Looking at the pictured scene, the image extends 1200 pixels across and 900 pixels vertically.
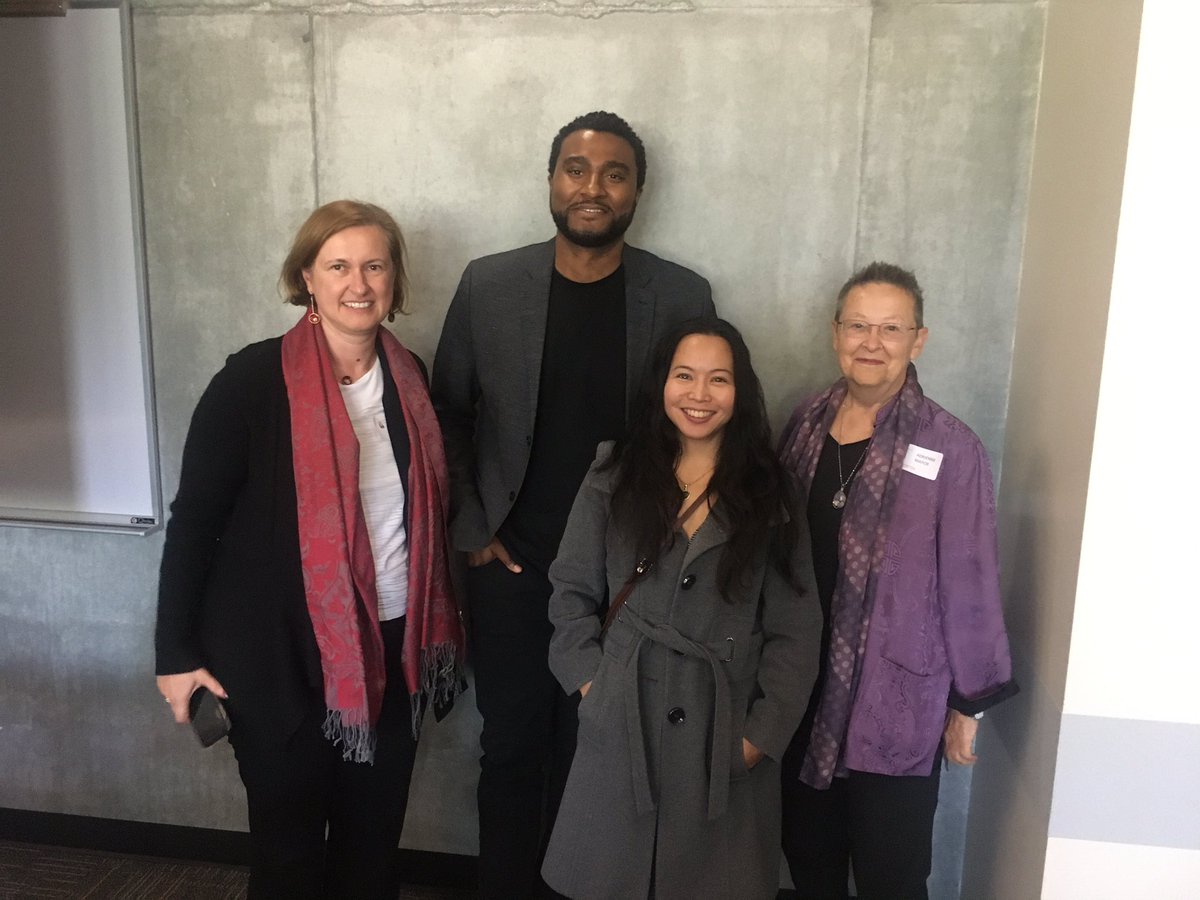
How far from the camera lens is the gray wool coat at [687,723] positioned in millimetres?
1672

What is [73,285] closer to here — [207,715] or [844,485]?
[207,715]

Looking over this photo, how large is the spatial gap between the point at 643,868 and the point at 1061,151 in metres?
1.80

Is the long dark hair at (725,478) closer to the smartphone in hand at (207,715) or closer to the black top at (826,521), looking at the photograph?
the black top at (826,521)

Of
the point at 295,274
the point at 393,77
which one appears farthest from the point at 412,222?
the point at 295,274

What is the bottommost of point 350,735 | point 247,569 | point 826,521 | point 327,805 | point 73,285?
point 327,805

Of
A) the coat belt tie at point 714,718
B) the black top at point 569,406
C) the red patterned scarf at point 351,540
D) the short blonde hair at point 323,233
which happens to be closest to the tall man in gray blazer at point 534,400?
the black top at point 569,406

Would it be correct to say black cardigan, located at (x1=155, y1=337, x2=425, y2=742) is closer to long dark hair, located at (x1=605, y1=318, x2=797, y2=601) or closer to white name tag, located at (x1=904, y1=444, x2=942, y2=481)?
long dark hair, located at (x1=605, y1=318, x2=797, y2=601)

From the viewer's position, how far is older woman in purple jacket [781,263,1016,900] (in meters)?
1.71

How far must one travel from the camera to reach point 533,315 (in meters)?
2.06

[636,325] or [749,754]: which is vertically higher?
[636,325]

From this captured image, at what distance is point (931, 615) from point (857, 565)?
177 millimetres

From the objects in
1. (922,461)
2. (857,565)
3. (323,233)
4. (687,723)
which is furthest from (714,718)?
(323,233)

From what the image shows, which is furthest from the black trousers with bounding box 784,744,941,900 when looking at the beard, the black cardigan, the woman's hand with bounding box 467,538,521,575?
the beard

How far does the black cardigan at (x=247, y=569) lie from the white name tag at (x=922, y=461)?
1.28 metres
